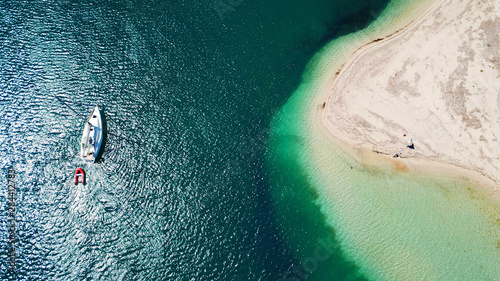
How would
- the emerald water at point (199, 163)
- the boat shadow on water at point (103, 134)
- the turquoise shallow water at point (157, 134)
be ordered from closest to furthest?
the emerald water at point (199, 163), the turquoise shallow water at point (157, 134), the boat shadow on water at point (103, 134)

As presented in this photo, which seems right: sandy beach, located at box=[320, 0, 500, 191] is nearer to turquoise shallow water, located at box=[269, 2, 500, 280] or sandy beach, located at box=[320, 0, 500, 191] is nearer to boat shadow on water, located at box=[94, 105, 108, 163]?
turquoise shallow water, located at box=[269, 2, 500, 280]

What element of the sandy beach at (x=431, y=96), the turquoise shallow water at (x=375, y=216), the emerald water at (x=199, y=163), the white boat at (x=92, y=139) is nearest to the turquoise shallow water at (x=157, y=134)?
the emerald water at (x=199, y=163)

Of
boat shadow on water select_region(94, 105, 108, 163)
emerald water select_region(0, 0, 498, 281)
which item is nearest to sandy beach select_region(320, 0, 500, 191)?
emerald water select_region(0, 0, 498, 281)

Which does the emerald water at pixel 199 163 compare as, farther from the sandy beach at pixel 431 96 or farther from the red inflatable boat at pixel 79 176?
the sandy beach at pixel 431 96

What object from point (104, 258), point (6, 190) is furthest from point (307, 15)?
point (6, 190)

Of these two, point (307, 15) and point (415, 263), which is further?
point (307, 15)

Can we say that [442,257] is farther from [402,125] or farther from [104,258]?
[104,258]
